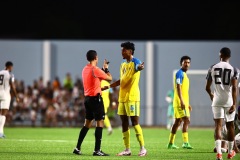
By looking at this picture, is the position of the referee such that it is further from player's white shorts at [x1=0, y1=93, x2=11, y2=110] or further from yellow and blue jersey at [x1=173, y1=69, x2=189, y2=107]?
player's white shorts at [x1=0, y1=93, x2=11, y2=110]

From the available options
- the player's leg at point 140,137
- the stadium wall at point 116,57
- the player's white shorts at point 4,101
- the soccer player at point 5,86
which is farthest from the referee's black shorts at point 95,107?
the stadium wall at point 116,57

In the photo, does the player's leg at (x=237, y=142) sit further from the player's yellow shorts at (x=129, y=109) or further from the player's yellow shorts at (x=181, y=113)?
the player's yellow shorts at (x=129, y=109)

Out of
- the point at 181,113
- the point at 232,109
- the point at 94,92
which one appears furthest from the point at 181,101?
the point at 232,109

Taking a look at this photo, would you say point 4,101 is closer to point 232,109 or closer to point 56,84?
point 232,109

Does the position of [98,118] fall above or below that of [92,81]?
below
